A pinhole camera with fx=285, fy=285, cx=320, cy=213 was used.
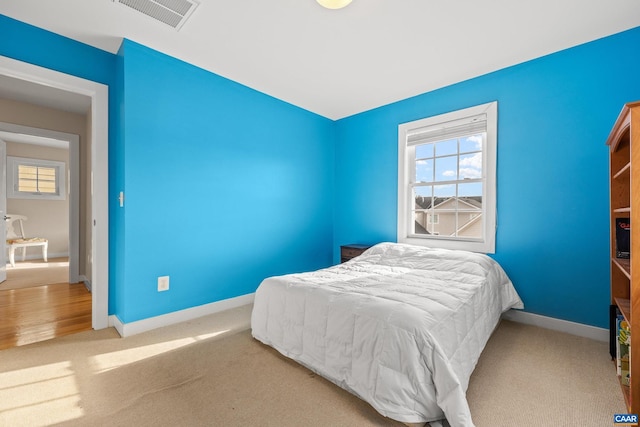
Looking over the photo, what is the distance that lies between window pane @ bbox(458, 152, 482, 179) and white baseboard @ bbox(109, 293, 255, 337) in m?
2.89

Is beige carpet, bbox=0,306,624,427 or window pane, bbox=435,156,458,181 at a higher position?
window pane, bbox=435,156,458,181

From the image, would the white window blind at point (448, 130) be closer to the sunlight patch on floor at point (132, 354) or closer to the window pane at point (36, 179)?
the sunlight patch on floor at point (132, 354)

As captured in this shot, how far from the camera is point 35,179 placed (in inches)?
234

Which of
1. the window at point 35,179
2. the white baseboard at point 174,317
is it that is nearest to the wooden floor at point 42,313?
the white baseboard at point 174,317

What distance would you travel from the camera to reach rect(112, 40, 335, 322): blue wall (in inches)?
97.5

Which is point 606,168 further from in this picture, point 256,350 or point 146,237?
point 146,237

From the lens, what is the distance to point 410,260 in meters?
2.90

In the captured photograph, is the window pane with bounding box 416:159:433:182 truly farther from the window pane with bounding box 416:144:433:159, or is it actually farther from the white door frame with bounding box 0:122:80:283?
the white door frame with bounding box 0:122:80:283

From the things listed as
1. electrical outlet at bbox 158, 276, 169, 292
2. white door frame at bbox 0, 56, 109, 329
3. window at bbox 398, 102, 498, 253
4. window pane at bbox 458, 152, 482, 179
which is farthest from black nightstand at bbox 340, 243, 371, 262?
white door frame at bbox 0, 56, 109, 329

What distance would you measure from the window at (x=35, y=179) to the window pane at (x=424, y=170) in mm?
7399

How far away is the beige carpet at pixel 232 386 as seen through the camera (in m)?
1.46

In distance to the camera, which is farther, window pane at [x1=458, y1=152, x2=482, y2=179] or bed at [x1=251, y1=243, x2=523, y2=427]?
window pane at [x1=458, y1=152, x2=482, y2=179]

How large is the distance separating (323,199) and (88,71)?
9.76ft

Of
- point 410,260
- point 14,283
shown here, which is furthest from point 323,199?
point 14,283
